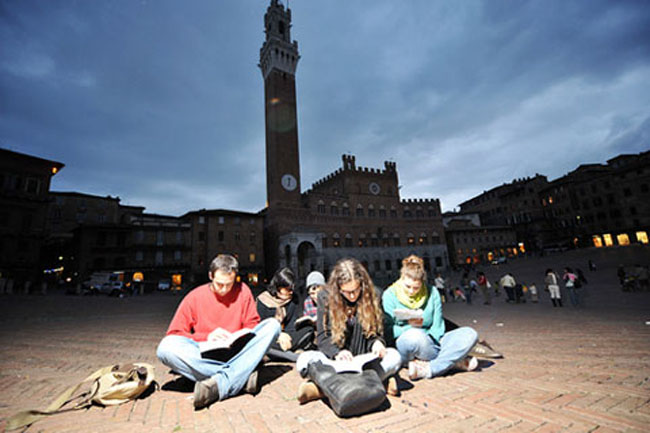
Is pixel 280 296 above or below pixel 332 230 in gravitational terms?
below

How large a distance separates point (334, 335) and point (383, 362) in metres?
0.55

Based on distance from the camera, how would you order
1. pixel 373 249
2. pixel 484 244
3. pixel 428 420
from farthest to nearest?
pixel 484 244 → pixel 373 249 → pixel 428 420

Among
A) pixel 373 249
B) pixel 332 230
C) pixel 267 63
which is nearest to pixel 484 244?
pixel 373 249

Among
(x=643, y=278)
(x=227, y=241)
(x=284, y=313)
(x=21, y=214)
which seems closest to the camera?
(x=284, y=313)

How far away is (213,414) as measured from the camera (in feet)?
7.83

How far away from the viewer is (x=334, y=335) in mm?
2850

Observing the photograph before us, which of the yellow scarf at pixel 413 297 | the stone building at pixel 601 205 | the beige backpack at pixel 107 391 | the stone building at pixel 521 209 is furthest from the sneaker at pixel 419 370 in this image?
the stone building at pixel 521 209

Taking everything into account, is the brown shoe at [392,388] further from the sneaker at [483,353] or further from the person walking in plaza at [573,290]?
the person walking in plaza at [573,290]

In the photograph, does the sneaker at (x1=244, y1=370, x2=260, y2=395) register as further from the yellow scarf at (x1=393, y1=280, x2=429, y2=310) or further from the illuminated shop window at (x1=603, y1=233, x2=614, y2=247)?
the illuminated shop window at (x1=603, y1=233, x2=614, y2=247)

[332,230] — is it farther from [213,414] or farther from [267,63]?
[213,414]

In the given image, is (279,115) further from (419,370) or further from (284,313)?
(419,370)

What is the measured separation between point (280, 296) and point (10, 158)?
3256 cm

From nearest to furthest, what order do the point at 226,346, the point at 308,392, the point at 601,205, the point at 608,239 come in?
the point at 308,392, the point at 226,346, the point at 608,239, the point at 601,205

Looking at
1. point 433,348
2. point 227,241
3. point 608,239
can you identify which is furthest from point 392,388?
point 608,239
